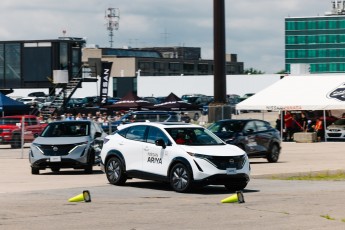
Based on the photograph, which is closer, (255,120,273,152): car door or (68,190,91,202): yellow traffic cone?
(68,190,91,202): yellow traffic cone

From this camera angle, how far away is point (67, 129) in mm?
30250

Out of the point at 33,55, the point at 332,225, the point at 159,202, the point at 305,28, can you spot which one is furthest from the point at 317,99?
the point at 305,28

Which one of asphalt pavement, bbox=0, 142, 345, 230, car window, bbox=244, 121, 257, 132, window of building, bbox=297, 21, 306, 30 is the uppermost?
window of building, bbox=297, 21, 306, 30

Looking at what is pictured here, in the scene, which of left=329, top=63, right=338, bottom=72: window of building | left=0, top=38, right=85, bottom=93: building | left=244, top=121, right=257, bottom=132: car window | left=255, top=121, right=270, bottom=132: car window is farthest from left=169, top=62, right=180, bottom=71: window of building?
left=244, top=121, right=257, bottom=132: car window

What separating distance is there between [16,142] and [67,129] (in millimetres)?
13234

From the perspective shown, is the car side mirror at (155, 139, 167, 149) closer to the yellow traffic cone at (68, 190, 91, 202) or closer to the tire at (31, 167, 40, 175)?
the yellow traffic cone at (68, 190, 91, 202)

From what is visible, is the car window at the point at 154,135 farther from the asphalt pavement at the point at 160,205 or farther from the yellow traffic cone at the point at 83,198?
the yellow traffic cone at the point at 83,198

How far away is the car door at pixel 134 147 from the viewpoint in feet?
78.1

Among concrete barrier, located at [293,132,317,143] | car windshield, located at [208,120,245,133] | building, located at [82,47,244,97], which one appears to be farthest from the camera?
building, located at [82,47,244,97]

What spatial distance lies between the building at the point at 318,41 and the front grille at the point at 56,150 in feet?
490

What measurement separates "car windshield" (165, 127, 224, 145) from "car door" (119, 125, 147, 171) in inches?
33.9

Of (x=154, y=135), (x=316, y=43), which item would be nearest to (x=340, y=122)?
(x=154, y=135)

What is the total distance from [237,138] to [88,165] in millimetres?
6190

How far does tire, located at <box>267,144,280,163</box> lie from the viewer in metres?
34.9
